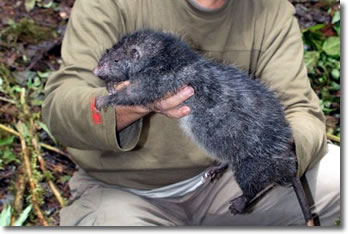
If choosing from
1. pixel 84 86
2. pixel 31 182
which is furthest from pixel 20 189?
pixel 84 86

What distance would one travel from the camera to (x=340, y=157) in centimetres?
175

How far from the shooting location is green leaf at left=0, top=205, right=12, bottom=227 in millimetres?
1617

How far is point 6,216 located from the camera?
5.40 feet

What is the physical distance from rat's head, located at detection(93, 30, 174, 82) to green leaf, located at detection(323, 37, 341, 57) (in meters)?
0.64

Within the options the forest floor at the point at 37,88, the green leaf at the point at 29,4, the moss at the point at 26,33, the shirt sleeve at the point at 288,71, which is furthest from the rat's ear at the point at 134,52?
the green leaf at the point at 29,4

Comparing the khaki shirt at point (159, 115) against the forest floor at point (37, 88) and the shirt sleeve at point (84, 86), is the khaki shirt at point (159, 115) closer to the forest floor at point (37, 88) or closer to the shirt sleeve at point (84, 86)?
the shirt sleeve at point (84, 86)

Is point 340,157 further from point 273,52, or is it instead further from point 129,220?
point 129,220

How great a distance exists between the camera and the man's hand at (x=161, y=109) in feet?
4.70

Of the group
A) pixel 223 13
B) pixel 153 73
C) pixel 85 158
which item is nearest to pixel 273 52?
pixel 223 13

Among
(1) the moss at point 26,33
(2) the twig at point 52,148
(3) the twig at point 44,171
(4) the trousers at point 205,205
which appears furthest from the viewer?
(1) the moss at point 26,33

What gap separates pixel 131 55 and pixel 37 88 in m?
0.64

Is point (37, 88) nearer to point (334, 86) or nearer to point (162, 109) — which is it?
point (162, 109)

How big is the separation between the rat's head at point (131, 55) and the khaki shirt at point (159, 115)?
0.24ft

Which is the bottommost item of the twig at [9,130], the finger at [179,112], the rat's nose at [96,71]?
the twig at [9,130]
